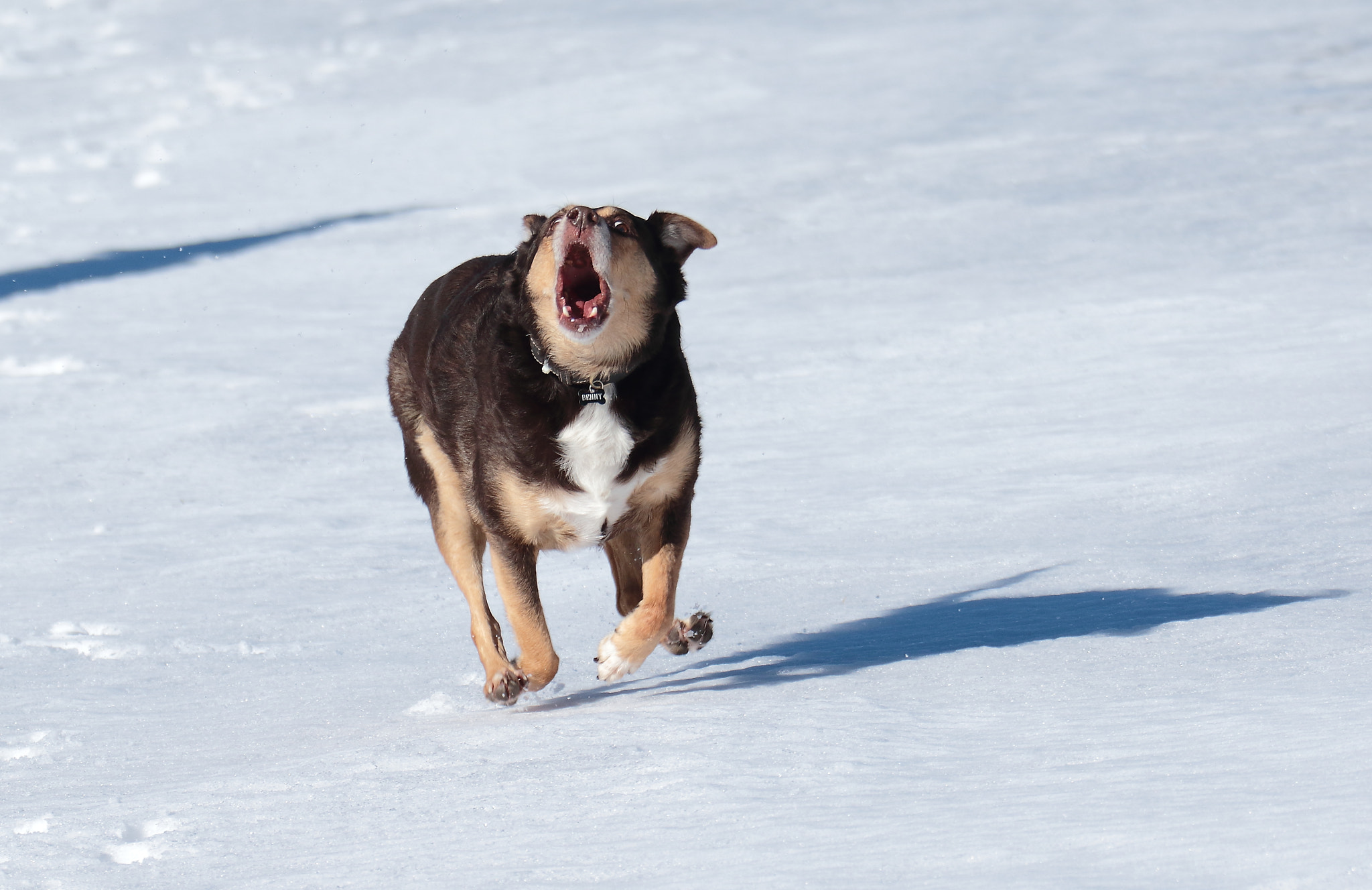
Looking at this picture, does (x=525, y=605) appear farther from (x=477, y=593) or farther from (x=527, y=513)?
(x=477, y=593)

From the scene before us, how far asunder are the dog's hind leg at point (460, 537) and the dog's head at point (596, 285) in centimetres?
93

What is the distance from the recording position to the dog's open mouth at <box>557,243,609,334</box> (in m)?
4.52

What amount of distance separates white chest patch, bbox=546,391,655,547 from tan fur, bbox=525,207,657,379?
4.7 inches

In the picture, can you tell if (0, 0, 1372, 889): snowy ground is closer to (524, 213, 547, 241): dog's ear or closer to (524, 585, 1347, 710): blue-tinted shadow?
(524, 585, 1347, 710): blue-tinted shadow

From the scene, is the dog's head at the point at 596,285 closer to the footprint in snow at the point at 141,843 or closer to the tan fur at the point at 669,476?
the tan fur at the point at 669,476

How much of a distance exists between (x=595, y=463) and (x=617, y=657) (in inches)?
21.2

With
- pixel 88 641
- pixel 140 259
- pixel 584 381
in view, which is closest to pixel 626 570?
pixel 584 381

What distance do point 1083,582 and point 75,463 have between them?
5.55m

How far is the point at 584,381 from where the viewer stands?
15.2 feet

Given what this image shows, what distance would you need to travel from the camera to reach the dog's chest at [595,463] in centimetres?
461

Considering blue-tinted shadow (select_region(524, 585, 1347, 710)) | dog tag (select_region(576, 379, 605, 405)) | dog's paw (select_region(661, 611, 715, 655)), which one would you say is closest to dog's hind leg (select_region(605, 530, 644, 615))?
dog's paw (select_region(661, 611, 715, 655))

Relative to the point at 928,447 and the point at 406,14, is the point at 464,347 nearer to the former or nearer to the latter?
the point at 928,447

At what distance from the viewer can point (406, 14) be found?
2366 cm

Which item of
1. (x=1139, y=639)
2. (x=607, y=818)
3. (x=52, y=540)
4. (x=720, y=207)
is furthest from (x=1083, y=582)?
(x=720, y=207)
